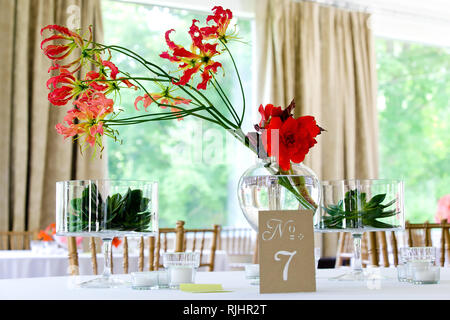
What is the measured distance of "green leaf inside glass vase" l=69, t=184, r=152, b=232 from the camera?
1.11 meters

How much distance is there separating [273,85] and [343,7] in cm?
110

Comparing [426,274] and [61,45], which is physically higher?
[61,45]

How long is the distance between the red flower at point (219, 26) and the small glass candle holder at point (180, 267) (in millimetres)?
400

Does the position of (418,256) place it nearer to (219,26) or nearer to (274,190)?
(274,190)

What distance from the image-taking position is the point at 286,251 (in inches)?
38.5

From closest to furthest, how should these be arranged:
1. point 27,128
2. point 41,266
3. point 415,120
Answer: point 41,266 < point 27,128 < point 415,120

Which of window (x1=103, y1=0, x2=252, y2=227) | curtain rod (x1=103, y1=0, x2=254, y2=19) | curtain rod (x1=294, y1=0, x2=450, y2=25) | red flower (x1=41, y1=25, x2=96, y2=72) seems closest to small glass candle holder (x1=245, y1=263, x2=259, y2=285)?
red flower (x1=41, y1=25, x2=96, y2=72)

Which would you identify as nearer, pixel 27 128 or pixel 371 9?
pixel 27 128

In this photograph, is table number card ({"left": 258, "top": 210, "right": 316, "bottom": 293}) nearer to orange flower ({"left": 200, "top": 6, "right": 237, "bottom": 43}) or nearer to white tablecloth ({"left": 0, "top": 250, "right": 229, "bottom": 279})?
orange flower ({"left": 200, "top": 6, "right": 237, "bottom": 43})

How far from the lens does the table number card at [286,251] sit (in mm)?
962

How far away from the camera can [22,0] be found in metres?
4.38

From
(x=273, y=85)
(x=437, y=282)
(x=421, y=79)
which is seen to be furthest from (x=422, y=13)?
(x=437, y=282)

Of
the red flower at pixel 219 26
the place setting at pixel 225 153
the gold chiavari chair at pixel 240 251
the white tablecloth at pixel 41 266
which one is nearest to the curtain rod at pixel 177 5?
the place setting at pixel 225 153

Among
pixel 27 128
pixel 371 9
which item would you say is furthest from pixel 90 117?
pixel 371 9
